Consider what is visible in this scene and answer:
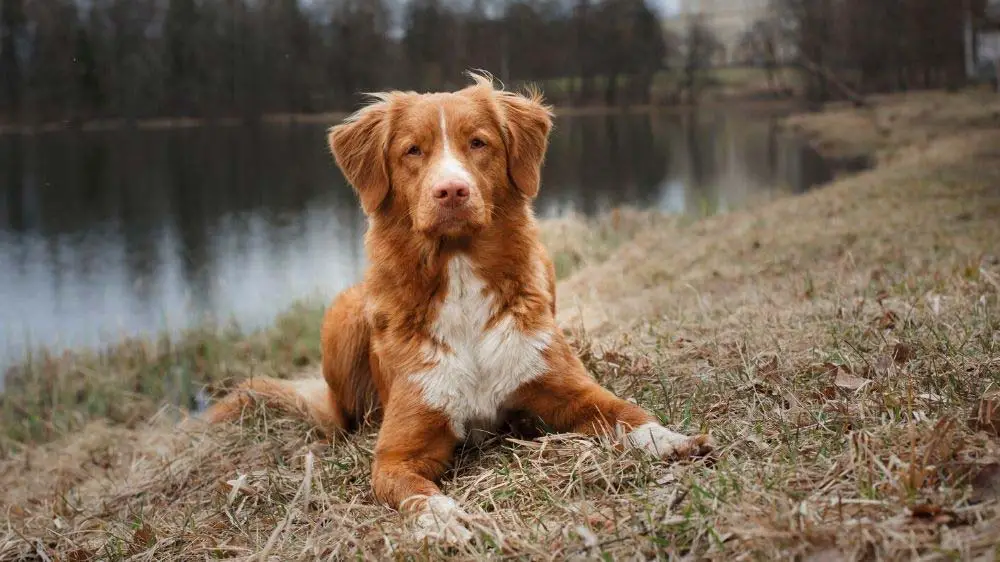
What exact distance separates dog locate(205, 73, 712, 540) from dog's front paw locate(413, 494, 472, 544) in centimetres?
28

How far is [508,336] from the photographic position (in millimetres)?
3811

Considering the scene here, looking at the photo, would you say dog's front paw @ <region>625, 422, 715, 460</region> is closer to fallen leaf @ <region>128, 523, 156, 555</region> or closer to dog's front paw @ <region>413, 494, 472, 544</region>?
dog's front paw @ <region>413, 494, 472, 544</region>

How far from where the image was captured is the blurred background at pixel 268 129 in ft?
46.8

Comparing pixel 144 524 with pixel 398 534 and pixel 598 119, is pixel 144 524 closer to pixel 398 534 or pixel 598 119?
pixel 398 534

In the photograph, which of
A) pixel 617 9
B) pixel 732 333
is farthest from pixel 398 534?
pixel 617 9

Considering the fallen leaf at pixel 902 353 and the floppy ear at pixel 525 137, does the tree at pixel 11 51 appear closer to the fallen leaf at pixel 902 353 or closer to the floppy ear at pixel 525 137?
the floppy ear at pixel 525 137

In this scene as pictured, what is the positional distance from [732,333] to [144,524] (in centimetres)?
301

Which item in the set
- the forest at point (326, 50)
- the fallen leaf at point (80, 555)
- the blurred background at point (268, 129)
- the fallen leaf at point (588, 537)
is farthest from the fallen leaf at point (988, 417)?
the forest at point (326, 50)

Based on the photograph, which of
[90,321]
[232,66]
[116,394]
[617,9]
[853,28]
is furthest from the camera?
[853,28]

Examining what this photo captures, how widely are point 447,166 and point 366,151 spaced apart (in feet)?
1.86

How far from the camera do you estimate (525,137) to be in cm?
409

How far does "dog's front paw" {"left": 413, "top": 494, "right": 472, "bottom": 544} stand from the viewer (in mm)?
2936

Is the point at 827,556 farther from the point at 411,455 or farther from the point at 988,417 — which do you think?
the point at 411,455

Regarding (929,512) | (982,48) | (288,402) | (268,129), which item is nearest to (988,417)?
(929,512)
